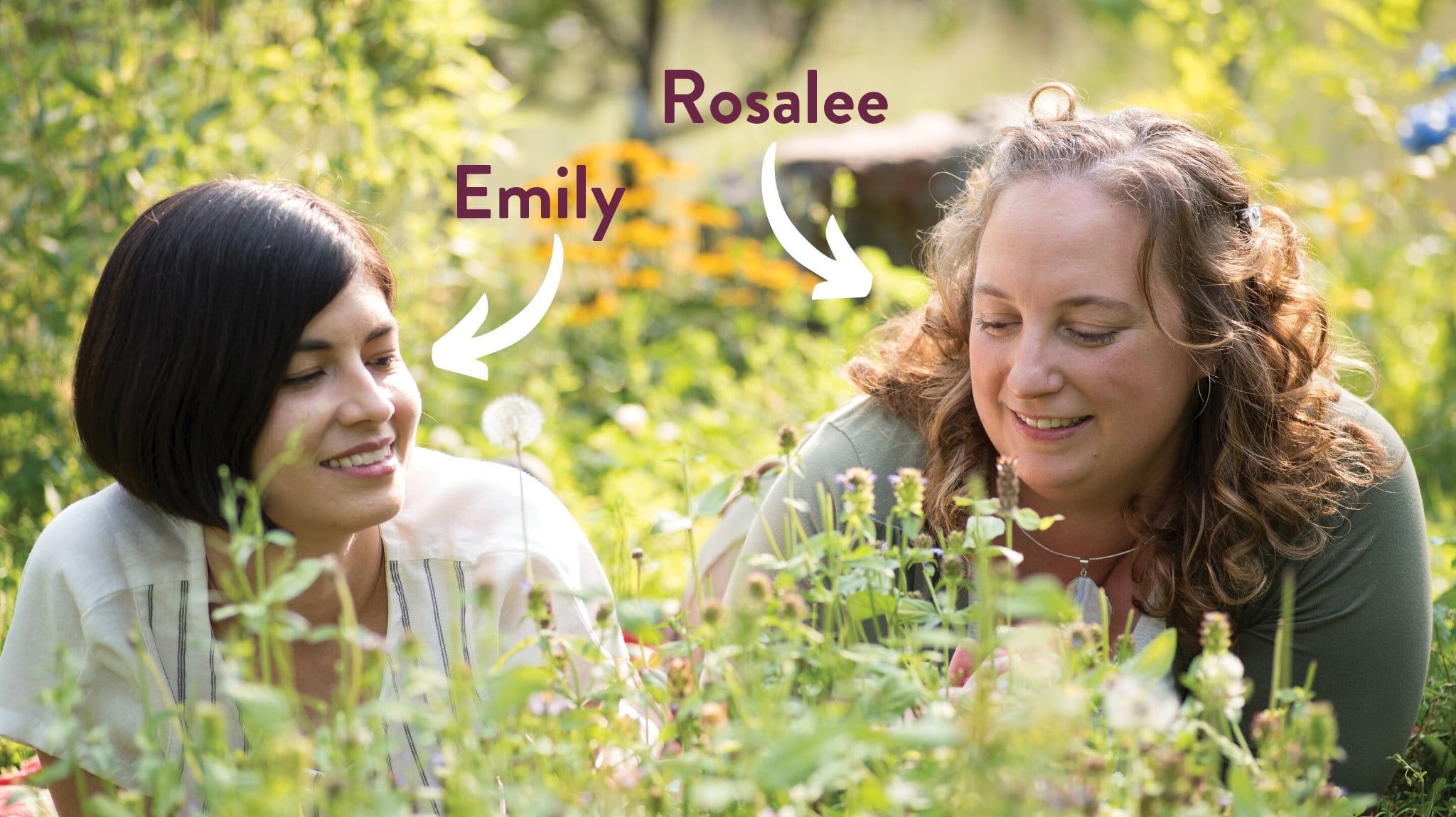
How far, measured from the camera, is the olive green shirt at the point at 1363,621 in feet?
5.73

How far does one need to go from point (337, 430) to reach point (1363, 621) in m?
1.34

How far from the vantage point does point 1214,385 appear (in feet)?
6.08

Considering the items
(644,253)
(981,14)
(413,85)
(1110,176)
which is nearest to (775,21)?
(981,14)

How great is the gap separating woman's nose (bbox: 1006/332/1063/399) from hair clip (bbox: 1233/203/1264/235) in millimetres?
401

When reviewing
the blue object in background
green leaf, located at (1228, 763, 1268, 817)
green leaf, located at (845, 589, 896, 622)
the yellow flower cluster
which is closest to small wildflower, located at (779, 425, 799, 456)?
green leaf, located at (845, 589, 896, 622)

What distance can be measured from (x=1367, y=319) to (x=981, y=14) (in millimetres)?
4159

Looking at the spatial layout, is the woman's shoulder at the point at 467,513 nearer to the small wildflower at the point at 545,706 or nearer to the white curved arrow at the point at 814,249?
the white curved arrow at the point at 814,249

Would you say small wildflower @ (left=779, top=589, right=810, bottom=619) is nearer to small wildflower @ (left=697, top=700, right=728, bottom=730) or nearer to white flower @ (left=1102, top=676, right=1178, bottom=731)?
small wildflower @ (left=697, top=700, right=728, bottom=730)

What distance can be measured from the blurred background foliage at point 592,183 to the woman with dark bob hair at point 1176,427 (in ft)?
1.66

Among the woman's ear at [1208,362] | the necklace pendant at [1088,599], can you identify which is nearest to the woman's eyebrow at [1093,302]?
the woman's ear at [1208,362]

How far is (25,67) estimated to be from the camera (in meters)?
2.80

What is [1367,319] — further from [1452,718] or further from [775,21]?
[775,21]

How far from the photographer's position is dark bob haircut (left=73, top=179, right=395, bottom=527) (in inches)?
60.3

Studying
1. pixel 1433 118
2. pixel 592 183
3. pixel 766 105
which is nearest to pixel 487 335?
pixel 592 183
